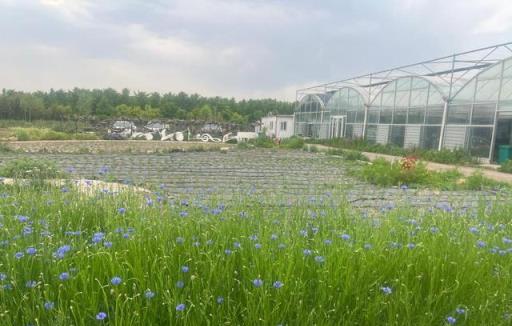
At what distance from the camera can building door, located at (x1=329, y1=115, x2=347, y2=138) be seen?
24984 mm

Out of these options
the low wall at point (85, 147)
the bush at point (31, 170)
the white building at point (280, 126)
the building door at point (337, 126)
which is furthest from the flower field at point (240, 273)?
the white building at point (280, 126)

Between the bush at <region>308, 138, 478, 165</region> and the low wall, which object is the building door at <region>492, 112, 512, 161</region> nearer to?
the bush at <region>308, 138, 478, 165</region>

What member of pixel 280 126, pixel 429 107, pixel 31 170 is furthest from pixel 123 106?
pixel 31 170

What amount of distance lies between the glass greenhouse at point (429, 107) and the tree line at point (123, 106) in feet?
63.9

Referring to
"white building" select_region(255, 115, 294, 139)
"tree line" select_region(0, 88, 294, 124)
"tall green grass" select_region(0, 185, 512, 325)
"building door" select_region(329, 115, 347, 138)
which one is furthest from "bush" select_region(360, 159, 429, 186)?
"tree line" select_region(0, 88, 294, 124)

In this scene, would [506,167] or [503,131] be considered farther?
[503,131]

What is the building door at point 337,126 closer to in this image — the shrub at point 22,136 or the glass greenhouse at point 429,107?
the glass greenhouse at point 429,107

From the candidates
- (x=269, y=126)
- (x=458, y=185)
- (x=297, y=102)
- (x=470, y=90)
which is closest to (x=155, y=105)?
(x=269, y=126)

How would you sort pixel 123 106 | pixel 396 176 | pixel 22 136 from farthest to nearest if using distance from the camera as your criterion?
1. pixel 123 106
2. pixel 22 136
3. pixel 396 176

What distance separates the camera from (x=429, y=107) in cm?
1758

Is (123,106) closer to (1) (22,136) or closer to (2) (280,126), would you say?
(2) (280,126)

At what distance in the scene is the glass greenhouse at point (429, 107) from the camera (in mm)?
14398

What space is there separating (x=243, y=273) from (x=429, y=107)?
58.9 feet

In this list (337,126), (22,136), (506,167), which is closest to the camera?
(506,167)
